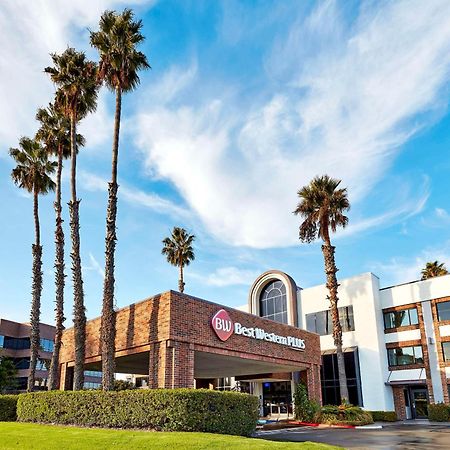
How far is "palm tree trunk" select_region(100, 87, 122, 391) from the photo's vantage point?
1709cm

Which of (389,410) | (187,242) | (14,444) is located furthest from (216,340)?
(187,242)

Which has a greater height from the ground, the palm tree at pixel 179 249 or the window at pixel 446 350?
the palm tree at pixel 179 249

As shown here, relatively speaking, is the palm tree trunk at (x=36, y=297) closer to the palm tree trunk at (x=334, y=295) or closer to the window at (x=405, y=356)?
the palm tree trunk at (x=334, y=295)

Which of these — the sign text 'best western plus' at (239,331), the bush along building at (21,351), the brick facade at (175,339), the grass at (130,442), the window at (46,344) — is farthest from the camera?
the window at (46,344)

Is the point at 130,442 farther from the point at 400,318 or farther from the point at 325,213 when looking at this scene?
the point at 400,318

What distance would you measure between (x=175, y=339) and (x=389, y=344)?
21.7m

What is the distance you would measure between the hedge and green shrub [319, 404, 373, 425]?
11143mm

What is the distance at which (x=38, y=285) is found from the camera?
26.2m

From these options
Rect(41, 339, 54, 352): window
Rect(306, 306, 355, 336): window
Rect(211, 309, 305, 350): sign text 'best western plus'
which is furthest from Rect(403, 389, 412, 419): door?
Rect(41, 339, 54, 352): window

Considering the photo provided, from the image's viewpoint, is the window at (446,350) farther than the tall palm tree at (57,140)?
Yes

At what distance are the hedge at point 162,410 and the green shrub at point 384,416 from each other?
1814cm

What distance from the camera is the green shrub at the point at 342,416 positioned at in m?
24.9

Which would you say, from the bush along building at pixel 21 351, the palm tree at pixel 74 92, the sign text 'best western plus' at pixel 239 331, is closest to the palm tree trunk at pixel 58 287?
the palm tree at pixel 74 92

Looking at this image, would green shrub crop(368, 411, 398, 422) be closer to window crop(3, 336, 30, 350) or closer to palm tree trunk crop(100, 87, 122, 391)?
palm tree trunk crop(100, 87, 122, 391)
